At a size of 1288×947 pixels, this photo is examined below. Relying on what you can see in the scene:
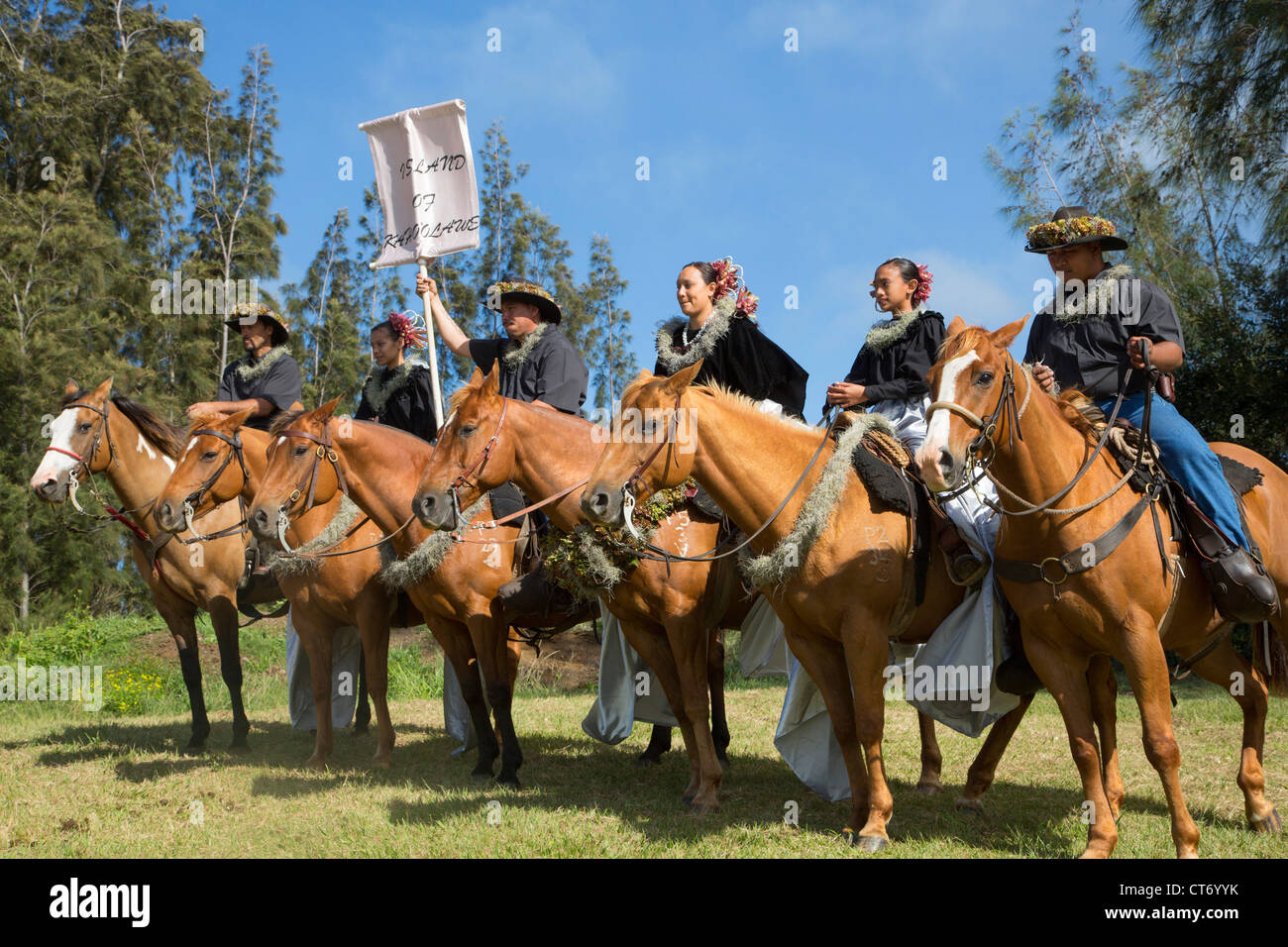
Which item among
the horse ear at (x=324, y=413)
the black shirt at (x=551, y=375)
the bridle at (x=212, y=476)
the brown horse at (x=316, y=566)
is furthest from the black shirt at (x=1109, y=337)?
the bridle at (x=212, y=476)

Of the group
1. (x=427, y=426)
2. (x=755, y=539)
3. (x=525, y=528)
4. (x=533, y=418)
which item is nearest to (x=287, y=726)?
(x=427, y=426)

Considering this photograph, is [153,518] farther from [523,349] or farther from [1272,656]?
[1272,656]

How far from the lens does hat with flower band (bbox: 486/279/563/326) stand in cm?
750

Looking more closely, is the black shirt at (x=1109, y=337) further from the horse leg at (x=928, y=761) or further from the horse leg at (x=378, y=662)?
the horse leg at (x=378, y=662)

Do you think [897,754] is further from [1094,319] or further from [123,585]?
[123,585]

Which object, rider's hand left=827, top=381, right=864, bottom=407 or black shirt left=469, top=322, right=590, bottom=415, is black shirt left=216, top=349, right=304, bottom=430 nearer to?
black shirt left=469, top=322, right=590, bottom=415

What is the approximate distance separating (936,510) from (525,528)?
291 cm

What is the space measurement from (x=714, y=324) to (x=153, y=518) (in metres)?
4.96

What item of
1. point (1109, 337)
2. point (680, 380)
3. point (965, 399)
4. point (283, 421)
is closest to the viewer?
point (965, 399)

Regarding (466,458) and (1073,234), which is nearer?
(1073,234)

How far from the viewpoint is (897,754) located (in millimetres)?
8109

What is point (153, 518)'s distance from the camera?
7949 mm

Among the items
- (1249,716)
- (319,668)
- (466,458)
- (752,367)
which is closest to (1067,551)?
(1249,716)

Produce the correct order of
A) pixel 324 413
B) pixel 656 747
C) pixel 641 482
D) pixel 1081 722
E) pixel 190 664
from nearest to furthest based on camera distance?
pixel 1081 722, pixel 641 482, pixel 324 413, pixel 656 747, pixel 190 664
